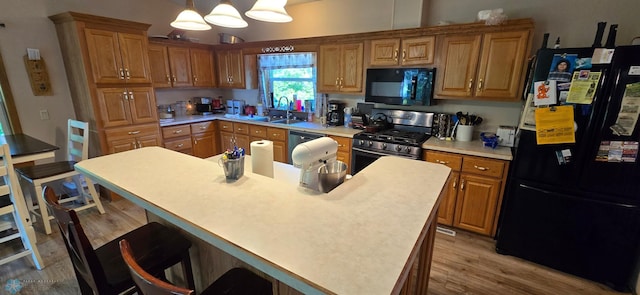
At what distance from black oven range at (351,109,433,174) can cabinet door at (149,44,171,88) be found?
291 centimetres

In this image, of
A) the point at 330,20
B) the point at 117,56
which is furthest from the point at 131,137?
the point at 330,20

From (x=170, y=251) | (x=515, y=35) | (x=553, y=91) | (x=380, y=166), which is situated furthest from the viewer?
(x=515, y=35)

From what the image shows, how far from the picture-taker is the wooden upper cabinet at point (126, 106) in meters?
3.08

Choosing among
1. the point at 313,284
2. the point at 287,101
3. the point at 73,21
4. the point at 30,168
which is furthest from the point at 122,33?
the point at 313,284

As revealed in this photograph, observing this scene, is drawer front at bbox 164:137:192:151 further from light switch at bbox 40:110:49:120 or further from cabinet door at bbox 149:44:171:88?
light switch at bbox 40:110:49:120

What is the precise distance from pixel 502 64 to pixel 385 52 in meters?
1.12

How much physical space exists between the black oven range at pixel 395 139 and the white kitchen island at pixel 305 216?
1095 millimetres

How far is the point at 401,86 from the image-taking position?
298 cm

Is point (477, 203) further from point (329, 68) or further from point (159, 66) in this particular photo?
point (159, 66)

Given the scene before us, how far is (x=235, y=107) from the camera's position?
4.71 meters

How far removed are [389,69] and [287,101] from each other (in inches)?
69.5

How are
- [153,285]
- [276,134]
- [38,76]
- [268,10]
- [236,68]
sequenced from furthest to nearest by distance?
[236,68], [276,134], [38,76], [268,10], [153,285]

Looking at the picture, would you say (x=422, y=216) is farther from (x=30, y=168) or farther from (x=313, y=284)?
(x=30, y=168)

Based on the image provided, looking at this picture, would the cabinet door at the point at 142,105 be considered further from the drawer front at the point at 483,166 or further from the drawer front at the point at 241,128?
the drawer front at the point at 483,166
